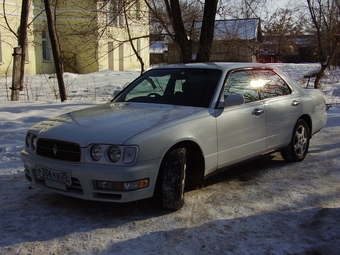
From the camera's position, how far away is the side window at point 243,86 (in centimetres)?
495

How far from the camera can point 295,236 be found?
3494mm

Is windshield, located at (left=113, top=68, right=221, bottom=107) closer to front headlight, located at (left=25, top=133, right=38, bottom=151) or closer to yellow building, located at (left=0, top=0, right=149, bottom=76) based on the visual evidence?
front headlight, located at (left=25, top=133, right=38, bottom=151)

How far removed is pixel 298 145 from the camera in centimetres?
597

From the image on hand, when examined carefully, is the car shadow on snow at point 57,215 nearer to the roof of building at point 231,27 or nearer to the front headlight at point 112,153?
the front headlight at point 112,153

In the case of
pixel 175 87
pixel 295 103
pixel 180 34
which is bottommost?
pixel 295 103

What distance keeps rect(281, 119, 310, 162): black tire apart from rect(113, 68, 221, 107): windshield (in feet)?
5.68

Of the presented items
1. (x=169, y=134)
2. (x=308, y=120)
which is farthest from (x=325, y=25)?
(x=169, y=134)

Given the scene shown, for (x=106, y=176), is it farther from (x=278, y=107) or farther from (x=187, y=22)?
(x=187, y=22)

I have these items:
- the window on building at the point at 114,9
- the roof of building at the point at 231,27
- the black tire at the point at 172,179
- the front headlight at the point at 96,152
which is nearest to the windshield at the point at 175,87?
the black tire at the point at 172,179

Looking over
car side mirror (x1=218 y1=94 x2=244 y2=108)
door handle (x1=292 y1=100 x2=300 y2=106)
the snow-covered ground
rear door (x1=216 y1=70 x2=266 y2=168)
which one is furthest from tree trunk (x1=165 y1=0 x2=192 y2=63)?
car side mirror (x1=218 y1=94 x2=244 y2=108)

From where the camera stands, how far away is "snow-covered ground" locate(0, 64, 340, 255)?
10.9ft

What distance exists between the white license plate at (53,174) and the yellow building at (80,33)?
8.20 meters

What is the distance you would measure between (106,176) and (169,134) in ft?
2.45

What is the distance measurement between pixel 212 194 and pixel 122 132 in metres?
1.47
